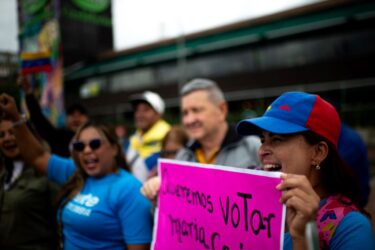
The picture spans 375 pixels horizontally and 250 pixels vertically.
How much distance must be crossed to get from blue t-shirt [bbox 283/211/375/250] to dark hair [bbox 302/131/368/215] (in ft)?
0.54

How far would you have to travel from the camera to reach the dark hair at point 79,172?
2.30m

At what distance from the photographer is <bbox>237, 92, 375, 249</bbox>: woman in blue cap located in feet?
3.97

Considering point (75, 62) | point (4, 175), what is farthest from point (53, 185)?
point (75, 62)

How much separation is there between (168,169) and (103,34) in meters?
23.1

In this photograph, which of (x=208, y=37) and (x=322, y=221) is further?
(x=208, y=37)

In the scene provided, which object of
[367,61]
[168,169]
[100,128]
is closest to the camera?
[168,169]

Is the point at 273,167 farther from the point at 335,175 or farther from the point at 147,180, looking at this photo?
the point at 147,180

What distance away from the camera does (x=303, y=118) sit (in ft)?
4.31

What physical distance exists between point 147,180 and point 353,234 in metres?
1.45

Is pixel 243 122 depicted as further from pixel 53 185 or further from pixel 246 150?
pixel 53 185

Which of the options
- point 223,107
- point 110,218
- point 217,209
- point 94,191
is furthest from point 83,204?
point 223,107

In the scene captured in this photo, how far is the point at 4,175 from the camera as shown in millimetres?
2562

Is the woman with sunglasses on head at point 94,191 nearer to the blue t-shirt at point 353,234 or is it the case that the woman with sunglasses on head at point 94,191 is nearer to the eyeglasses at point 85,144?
the eyeglasses at point 85,144

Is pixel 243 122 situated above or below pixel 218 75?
below
